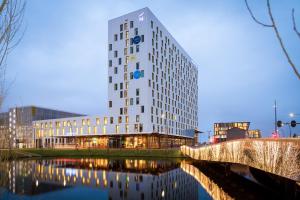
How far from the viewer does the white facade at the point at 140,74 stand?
77.3 m

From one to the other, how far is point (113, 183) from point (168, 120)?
2547 inches

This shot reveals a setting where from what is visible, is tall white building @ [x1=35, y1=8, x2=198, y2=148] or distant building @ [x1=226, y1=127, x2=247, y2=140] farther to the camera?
tall white building @ [x1=35, y1=8, x2=198, y2=148]

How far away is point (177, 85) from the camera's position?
327 ft

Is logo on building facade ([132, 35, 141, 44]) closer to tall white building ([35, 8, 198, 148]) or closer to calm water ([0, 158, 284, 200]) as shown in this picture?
tall white building ([35, 8, 198, 148])

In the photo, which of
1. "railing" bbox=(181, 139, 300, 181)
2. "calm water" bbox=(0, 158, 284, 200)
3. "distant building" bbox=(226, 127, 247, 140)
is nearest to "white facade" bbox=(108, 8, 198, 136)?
"distant building" bbox=(226, 127, 247, 140)

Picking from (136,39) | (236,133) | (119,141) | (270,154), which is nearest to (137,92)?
(136,39)

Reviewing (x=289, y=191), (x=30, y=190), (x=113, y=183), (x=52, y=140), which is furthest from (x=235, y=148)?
(x=52, y=140)

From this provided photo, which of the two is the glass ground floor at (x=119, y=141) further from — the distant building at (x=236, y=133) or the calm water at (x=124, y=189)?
the calm water at (x=124, y=189)

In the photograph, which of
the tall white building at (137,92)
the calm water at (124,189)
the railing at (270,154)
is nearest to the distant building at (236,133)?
the calm water at (124,189)

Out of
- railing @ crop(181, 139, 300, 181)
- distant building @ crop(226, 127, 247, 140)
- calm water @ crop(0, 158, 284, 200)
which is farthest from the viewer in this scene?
distant building @ crop(226, 127, 247, 140)

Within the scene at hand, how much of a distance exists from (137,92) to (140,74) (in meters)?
5.28

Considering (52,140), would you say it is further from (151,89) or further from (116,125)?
(151,89)

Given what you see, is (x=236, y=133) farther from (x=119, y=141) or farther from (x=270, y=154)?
(x=119, y=141)

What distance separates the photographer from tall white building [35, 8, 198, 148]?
77688mm
